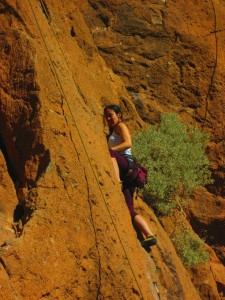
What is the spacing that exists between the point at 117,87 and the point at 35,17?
12.4ft

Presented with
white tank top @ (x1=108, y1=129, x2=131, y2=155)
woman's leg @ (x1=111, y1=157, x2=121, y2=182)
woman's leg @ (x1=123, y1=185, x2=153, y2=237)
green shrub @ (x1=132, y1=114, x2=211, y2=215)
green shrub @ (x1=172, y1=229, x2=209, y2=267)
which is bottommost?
green shrub @ (x1=172, y1=229, x2=209, y2=267)

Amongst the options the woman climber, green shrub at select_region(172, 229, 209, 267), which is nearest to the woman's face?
the woman climber

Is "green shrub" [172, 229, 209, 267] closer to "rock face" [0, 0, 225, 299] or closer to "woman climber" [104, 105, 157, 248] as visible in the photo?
"rock face" [0, 0, 225, 299]

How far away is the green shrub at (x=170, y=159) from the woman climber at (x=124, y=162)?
1904 millimetres

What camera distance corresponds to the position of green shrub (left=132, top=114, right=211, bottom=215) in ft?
22.7

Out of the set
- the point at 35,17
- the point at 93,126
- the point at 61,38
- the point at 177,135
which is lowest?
the point at 177,135

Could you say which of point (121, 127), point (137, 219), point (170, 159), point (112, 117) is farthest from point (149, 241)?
point (170, 159)

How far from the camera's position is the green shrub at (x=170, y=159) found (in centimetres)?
693

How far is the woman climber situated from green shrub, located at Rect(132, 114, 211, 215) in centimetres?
190

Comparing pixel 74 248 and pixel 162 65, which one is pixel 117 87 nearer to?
pixel 162 65

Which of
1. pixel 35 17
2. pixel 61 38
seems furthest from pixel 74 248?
pixel 61 38

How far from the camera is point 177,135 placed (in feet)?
27.8

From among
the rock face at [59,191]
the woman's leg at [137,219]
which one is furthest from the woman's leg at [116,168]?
the woman's leg at [137,219]

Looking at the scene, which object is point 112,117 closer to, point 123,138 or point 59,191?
point 123,138
